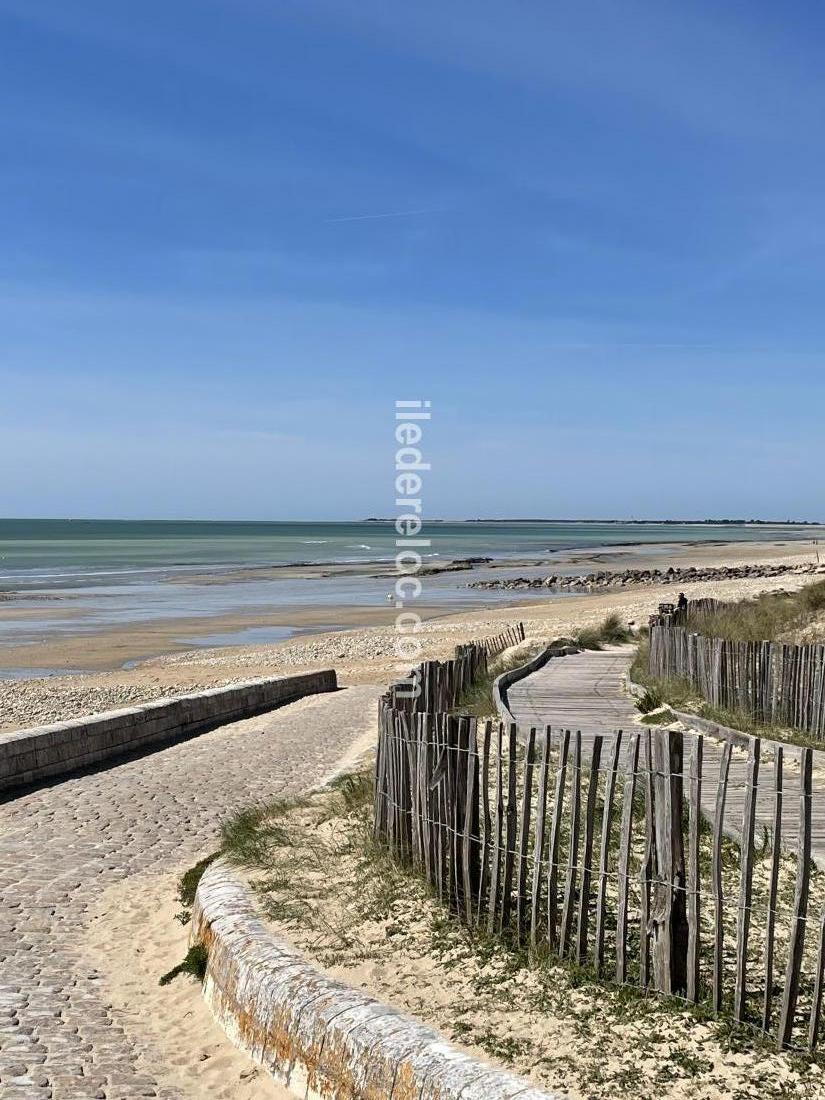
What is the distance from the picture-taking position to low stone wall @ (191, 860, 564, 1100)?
4257 mm

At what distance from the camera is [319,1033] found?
4.87 m

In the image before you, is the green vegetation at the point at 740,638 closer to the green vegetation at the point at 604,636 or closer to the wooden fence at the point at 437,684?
the green vegetation at the point at 604,636

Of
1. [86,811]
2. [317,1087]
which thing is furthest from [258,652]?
[317,1087]

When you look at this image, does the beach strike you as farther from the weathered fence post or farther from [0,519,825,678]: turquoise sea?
the weathered fence post

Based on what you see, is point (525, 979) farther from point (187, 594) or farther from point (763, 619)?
point (187, 594)

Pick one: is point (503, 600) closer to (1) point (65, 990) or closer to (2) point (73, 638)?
(2) point (73, 638)

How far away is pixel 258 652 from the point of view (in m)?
27.9

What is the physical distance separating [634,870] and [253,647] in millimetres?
23243

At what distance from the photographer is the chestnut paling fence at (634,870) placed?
4648mm

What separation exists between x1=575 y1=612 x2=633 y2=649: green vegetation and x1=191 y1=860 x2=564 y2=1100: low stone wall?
16018 millimetres

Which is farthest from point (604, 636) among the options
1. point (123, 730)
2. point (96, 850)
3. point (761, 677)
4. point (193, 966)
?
point (193, 966)

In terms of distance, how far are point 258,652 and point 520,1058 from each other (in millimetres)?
23809

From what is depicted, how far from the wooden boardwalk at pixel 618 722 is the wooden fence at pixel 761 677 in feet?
3.05

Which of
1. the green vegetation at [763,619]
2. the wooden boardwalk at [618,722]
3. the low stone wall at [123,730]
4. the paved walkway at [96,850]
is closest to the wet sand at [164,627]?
the low stone wall at [123,730]
